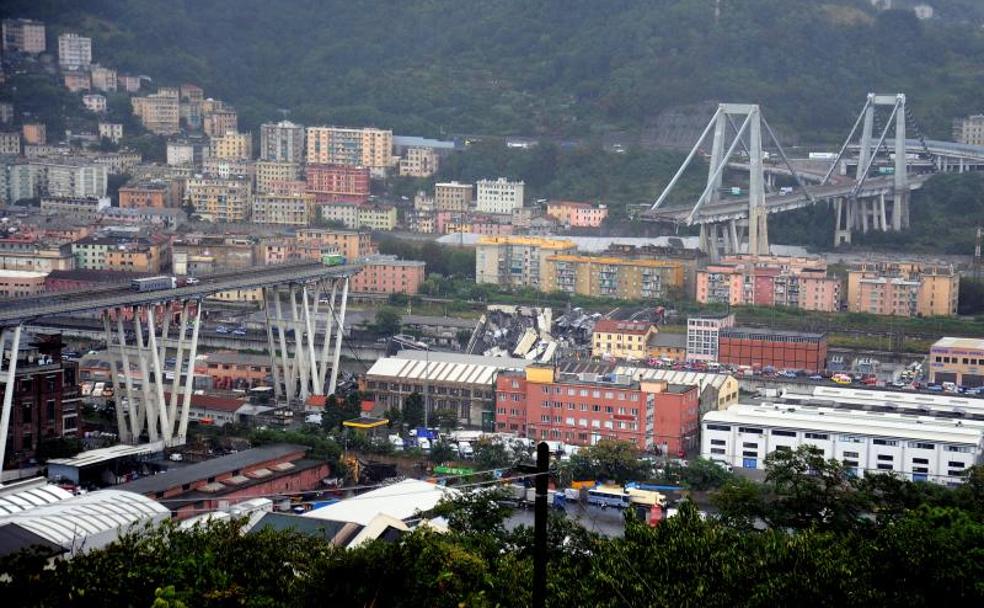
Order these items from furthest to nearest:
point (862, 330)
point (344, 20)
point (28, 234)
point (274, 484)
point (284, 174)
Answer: point (344, 20) < point (284, 174) < point (28, 234) < point (862, 330) < point (274, 484)

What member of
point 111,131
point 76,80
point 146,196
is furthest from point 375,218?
point 76,80

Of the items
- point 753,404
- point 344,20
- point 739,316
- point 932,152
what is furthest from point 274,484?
point 344,20

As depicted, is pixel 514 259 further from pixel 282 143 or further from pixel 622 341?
pixel 282 143

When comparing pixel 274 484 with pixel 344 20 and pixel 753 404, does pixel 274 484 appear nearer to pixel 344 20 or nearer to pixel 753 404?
pixel 753 404

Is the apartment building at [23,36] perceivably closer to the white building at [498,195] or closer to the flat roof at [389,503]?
the white building at [498,195]

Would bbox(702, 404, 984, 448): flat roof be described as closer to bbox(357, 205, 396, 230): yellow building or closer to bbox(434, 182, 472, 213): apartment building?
bbox(357, 205, 396, 230): yellow building

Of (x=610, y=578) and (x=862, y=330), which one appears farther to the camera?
(x=862, y=330)

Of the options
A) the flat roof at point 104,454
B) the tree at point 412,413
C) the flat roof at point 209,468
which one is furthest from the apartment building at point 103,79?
the flat roof at point 209,468
